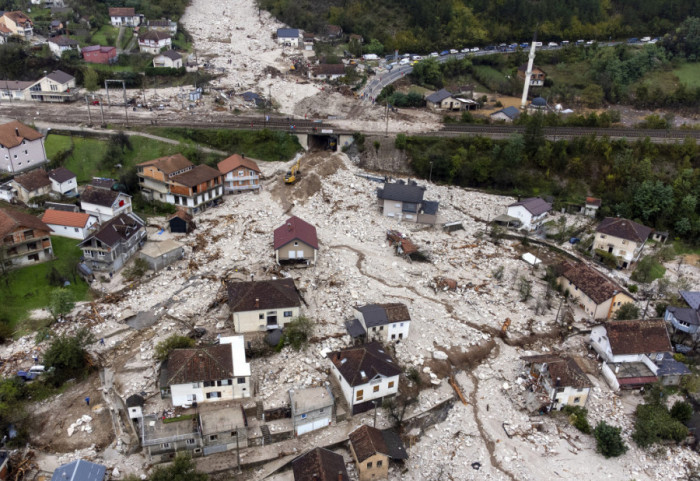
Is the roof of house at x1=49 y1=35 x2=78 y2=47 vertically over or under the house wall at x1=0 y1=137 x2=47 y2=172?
over

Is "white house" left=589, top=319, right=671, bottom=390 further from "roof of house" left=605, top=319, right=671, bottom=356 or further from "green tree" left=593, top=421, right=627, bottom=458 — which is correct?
"green tree" left=593, top=421, right=627, bottom=458

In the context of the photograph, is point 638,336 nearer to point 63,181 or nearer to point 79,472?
point 79,472

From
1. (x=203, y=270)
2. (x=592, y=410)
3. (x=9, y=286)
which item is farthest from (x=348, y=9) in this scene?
(x=592, y=410)

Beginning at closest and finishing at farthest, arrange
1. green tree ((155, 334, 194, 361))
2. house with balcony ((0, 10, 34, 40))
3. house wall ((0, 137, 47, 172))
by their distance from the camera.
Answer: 1. green tree ((155, 334, 194, 361))
2. house wall ((0, 137, 47, 172))
3. house with balcony ((0, 10, 34, 40))

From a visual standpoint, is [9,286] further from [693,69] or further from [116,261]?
[693,69]

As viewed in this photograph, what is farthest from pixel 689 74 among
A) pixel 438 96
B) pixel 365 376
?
pixel 365 376

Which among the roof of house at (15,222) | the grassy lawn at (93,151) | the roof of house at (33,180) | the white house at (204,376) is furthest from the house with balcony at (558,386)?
the roof of house at (33,180)

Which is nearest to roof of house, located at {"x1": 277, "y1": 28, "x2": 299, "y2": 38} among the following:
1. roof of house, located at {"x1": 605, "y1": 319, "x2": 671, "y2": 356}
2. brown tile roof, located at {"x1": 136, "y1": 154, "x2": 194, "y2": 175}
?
brown tile roof, located at {"x1": 136, "y1": 154, "x2": 194, "y2": 175}
